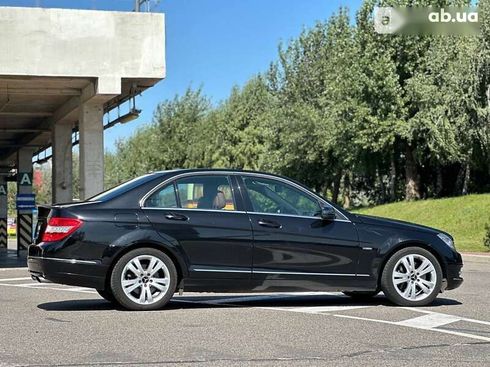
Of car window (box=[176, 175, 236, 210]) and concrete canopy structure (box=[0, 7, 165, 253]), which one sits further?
concrete canopy structure (box=[0, 7, 165, 253])

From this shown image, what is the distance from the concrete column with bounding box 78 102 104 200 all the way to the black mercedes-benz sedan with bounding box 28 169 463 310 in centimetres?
1062

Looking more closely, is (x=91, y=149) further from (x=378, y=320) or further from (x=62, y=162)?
(x=378, y=320)

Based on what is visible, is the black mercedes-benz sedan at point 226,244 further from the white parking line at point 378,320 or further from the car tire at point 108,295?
the white parking line at point 378,320

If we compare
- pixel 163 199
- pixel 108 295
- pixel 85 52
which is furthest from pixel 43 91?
pixel 163 199

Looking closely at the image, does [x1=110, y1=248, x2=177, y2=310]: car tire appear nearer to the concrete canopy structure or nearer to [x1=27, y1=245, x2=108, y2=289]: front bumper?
[x1=27, y1=245, x2=108, y2=289]: front bumper

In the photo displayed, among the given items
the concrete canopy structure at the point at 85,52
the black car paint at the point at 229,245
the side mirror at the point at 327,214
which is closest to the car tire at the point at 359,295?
the black car paint at the point at 229,245

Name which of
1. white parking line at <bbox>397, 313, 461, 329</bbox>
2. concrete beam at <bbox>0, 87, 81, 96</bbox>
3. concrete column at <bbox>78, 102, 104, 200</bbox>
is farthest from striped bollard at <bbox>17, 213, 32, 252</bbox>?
white parking line at <bbox>397, 313, 461, 329</bbox>

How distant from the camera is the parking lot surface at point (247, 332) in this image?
6.35 metres

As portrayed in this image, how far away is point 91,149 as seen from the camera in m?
20.1

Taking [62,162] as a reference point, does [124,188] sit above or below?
below

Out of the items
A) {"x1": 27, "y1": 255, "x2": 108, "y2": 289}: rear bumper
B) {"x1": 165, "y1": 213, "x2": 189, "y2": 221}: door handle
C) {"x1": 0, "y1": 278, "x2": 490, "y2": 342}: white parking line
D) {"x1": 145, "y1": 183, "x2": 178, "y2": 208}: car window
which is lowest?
{"x1": 0, "y1": 278, "x2": 490, "y2": 342}: white parking line

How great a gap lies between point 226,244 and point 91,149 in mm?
11728

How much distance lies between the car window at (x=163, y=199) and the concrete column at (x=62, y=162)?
58.6 ft

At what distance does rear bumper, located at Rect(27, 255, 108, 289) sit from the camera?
8.80 meters
